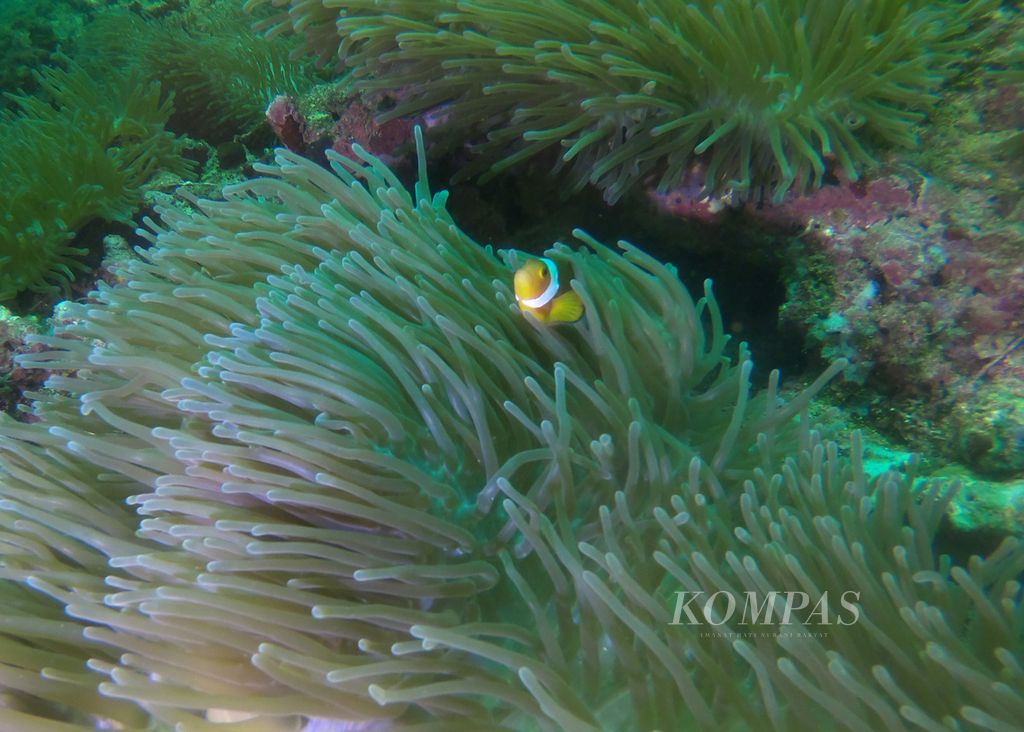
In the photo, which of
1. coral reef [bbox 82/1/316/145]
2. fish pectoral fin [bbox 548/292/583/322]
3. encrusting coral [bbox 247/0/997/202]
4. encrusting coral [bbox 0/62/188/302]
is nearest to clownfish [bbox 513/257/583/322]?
fish pectoral fin [bbox 548/292/583/322]

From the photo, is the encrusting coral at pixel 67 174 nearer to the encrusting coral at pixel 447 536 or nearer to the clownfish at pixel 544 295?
the encrusting coral at pixel 447 536

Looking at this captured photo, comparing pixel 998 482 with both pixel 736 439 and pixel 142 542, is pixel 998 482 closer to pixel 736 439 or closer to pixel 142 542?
pixel 736 439

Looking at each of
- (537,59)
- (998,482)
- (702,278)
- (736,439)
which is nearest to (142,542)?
(736,439)

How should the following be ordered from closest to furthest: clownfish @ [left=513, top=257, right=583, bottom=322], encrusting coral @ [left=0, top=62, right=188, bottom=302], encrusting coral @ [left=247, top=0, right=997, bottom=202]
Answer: clownfish @ [left=513, top=257, right=583, bottom=322] → encrusting coral @ [left=247, top=0, right=997, bottom=202] → encrusting coral @ [left=0, top=62, right=188, bottom=302]

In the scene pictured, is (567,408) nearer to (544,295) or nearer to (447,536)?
(544,295)

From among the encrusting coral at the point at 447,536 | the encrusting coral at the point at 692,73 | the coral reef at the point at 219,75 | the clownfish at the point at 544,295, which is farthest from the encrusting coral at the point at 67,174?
the clownfish at the point at 544,295

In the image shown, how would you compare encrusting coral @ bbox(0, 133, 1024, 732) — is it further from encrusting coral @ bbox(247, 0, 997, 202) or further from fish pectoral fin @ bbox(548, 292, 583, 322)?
encrusting coral @ bbox(247, 0, 997, 202)
